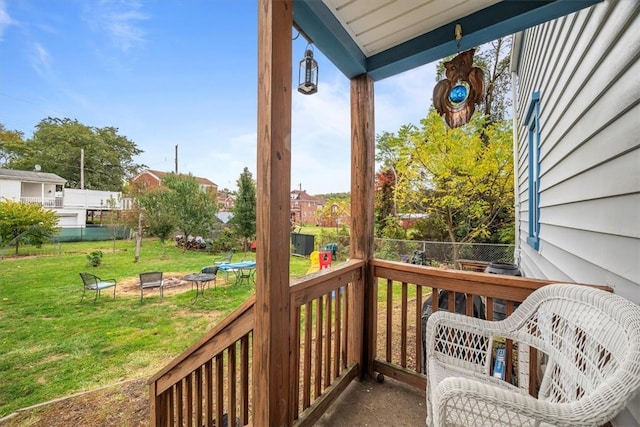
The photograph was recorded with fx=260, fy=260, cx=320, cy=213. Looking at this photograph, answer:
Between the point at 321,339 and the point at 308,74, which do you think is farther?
the point at 308,74

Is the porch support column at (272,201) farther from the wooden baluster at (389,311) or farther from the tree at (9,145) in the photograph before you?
the tree at (9,145)

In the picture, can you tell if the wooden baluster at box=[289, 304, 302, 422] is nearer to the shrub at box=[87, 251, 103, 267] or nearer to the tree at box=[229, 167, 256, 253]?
the tree at box=[229, 167, 256, 253]

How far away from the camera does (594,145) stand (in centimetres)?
127

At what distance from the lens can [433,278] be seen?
→ 155 cm

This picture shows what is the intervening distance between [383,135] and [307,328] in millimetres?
6160

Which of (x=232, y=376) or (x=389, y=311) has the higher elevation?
(x=389, y=311)

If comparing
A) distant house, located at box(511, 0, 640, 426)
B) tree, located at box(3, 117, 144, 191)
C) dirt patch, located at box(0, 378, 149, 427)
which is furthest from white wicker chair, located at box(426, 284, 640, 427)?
tree, located at box(3, 117, 144, 191)

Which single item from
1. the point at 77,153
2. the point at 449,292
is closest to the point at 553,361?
the point at 449,292

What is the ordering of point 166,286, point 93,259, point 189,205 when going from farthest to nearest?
point 189,205 → point 93,259 → point 166,286

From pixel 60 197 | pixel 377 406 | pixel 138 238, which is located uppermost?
pixel 60 197

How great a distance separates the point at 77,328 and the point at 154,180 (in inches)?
420

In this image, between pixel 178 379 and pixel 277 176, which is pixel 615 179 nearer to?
pixel 277 176

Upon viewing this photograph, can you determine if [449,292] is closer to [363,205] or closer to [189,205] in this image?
[363,205]

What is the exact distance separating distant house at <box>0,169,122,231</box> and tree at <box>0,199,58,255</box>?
0.20 meters
